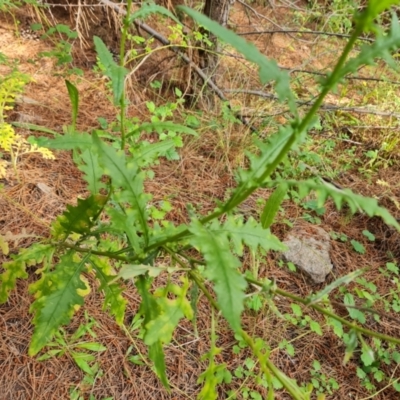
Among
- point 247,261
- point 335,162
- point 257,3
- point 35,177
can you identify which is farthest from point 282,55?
point 35,177

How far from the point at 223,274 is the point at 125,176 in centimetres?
39

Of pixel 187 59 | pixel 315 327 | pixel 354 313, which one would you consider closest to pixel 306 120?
pixel 315 327

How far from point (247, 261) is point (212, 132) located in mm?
1093

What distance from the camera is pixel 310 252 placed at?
8.47ft

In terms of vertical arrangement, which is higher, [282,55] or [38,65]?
[282,55]

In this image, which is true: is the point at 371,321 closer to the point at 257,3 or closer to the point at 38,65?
the point at 38,65

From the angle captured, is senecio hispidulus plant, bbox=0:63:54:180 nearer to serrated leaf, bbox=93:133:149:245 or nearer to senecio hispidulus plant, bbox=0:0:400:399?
senecio hispidulus plant, bbox=0:0:400:399

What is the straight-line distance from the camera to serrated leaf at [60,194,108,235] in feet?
4.32

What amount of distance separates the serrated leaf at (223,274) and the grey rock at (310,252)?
1.59 m

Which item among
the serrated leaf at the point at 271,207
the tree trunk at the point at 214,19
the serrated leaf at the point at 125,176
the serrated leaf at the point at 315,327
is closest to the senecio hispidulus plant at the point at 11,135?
the serrated leaf at the point at 125,176

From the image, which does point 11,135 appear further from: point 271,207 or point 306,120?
point 306,120

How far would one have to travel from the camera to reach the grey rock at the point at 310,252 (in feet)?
8.22

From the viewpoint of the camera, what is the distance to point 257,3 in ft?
15.3

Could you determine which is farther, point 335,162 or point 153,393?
point 335,162
